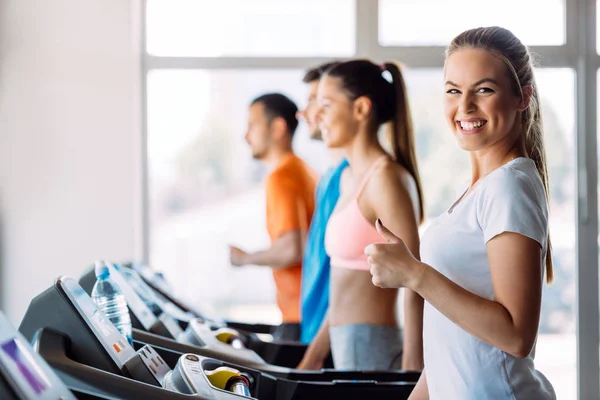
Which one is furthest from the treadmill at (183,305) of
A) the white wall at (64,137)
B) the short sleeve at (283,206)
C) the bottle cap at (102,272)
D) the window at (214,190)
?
the window at (214,190)

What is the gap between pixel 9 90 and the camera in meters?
4.04

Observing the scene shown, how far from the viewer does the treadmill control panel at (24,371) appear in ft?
2.98

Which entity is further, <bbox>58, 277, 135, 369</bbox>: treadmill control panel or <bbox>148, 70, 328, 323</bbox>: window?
<bbox>148, 70, 328, 323</bbox>: window

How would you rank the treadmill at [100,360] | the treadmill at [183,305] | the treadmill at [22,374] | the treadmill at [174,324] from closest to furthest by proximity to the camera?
the treadmill at [22,374] → the treadmill at [100,360] → the treadmill at [174,324] → the treadmill at [183,305]

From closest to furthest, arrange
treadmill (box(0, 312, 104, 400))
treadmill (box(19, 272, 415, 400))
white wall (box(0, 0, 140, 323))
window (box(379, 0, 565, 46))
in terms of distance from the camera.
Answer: treadmill (box(0, 312, 104, 400)) < treadmill (box(19, 272, 415, 400)) < white wall (box(0, 0, 140, 323)) < window (box(379, 0, 565, 46))

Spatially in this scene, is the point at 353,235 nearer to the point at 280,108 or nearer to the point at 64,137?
the point at 280,108

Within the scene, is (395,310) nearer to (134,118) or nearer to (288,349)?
(288,349)

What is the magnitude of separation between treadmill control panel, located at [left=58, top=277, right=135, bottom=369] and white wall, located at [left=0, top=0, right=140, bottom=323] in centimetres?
273

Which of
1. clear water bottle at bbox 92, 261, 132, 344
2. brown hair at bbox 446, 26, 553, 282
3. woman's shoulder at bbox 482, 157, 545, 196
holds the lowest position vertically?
clear water bottle at bbox 92, 261, 132, 344

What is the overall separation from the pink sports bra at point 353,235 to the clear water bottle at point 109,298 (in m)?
0.60

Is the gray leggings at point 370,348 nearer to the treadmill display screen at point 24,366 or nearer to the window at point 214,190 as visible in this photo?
the treadmill display screen at point 24,366

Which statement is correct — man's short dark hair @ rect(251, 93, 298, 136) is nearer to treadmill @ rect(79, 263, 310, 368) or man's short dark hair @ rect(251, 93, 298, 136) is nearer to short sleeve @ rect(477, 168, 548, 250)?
treadmill @ rect(79, 263, 310, 368)

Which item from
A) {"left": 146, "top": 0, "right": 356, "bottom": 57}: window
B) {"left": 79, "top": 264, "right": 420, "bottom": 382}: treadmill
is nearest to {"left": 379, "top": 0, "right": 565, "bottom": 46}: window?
{"left": 146, "top": 0, "right": 356, "bottom": 57}: window

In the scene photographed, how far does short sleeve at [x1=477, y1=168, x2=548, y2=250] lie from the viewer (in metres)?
1.16
